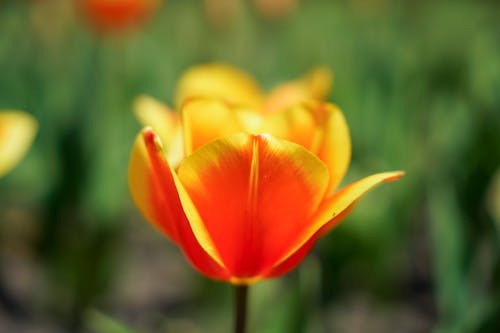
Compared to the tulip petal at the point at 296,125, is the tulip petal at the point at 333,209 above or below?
below

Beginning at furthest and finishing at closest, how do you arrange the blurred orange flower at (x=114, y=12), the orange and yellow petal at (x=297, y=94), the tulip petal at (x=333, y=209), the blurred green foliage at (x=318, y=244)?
the blurred orange flower at (x=114, y=12) → the blurred green foliage at (x=318, y=244) → the orange and yellow petal at (x=297, y=94) → the tulip petal at (x=333, y=209)

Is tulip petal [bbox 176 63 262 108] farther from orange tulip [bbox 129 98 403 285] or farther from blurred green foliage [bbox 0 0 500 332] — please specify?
orange tulip [bbox 129 98 403 285]

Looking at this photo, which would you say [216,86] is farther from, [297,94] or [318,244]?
[318,244]

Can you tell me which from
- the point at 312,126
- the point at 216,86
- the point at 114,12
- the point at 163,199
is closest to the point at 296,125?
the point at 312,126

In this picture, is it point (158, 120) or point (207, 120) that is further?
point (158, 120)

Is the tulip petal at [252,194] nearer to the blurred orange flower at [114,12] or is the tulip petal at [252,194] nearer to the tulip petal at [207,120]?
the tulip petal at [207,120]

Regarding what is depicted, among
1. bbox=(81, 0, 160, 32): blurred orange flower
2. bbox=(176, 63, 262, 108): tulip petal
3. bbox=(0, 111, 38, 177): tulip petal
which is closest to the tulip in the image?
bbox=(176, 63, 262, 108): tulip petal

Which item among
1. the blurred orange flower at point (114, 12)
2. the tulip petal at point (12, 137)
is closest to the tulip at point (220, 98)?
the tulip petal at point (12, 137)
